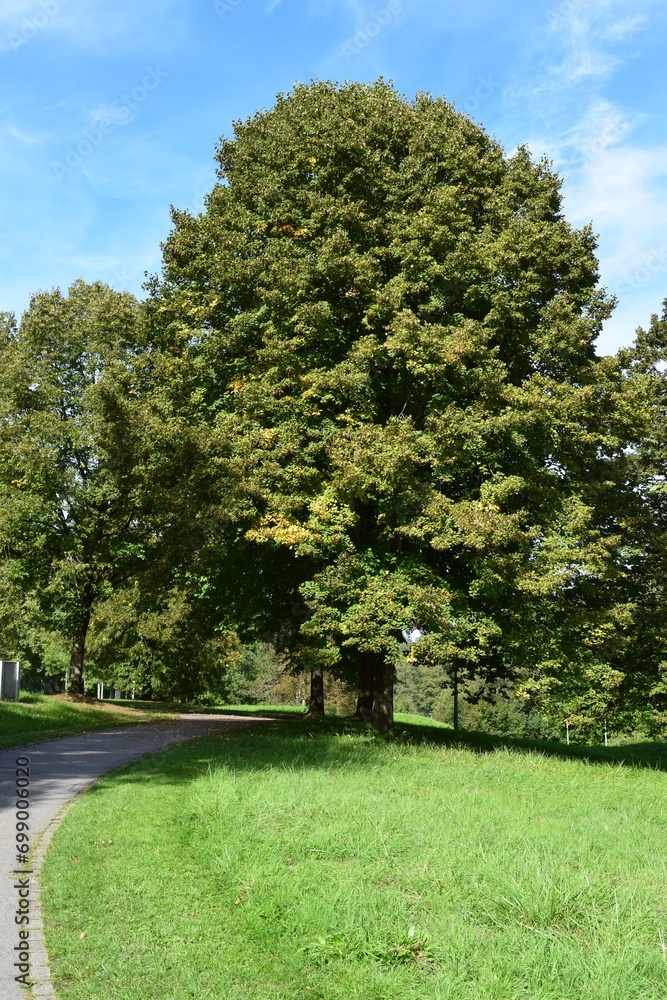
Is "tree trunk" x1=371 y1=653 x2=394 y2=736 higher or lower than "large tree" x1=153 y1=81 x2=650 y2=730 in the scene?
lower

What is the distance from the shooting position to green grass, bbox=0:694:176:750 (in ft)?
54.2

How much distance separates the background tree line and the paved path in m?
4.22

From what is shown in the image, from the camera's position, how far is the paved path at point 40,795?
4816 mm

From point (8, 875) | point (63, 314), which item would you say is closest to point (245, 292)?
point (63, 314)

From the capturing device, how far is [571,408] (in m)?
16.4

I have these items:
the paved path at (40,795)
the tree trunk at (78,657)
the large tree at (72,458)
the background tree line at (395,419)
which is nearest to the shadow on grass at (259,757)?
the paved path at (40,795)

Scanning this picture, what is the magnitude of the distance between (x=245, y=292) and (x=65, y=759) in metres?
11.6

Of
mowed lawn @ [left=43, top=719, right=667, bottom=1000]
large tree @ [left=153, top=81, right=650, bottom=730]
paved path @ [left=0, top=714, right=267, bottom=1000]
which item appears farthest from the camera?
large tree @ [left=153, top=81, right=650, bottom=730]

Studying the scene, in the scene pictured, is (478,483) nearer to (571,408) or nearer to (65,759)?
(571,408)

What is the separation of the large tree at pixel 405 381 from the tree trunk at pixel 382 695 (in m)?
0.05

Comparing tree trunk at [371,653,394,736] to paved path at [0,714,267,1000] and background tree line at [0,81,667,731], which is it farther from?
paved path at [0,714,267,1000]

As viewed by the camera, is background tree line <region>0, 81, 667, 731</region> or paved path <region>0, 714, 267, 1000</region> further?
background tree line <region>0, 81, 667, 731</region>

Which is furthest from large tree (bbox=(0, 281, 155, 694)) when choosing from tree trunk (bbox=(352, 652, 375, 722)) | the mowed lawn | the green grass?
the mowed lawn

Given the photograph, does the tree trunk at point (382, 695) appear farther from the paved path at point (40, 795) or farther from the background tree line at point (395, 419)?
the paved path at point (40, 795)
